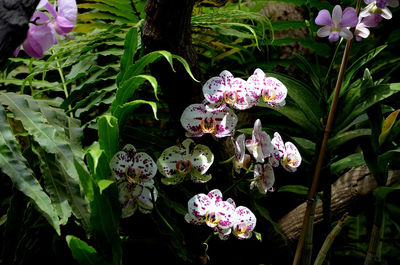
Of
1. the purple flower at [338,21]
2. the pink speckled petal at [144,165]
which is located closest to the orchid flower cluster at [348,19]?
the purple flower at [338,21]

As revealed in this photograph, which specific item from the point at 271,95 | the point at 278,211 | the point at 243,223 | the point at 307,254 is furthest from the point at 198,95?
the point at 278,211

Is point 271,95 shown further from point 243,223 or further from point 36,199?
point 36,199

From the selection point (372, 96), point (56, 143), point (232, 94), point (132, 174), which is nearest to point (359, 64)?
point (372, 96)

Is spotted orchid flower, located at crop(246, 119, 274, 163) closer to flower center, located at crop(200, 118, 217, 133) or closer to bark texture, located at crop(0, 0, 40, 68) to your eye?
flower center, located at crop(200, 118, 217, 133)

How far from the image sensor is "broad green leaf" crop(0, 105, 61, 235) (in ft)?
2.45

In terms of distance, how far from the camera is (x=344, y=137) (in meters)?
0.95

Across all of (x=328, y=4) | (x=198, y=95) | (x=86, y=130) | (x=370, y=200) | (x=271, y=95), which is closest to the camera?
(x=271, y=95)

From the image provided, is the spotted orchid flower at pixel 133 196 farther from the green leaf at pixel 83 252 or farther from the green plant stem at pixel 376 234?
the green plant stem at pixel 376 234

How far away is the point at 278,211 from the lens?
143cm

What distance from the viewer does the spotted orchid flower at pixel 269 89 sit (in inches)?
33.7

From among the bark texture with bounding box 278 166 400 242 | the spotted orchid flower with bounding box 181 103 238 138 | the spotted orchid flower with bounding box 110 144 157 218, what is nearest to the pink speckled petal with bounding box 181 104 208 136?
→ the spotted orchid flower with bounding box 181 103 238 138

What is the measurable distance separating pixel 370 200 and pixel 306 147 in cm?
23

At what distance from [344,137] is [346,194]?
0.78ft

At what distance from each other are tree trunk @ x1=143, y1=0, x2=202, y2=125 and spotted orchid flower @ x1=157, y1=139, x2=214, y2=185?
0.16m
